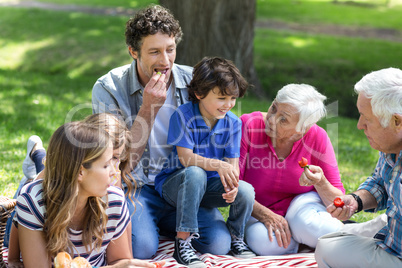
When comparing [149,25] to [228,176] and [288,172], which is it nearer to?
[228,176]

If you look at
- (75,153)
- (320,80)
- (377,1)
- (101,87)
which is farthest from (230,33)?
(377,1)

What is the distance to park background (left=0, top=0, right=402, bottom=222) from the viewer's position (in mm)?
6129

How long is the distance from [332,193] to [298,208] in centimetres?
25

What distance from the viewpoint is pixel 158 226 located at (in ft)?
12.1

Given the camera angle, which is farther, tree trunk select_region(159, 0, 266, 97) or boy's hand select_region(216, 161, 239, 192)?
tree trunk select_region(159, 0, 266, 97)

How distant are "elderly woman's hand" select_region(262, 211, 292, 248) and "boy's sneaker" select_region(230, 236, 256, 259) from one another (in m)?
0.17

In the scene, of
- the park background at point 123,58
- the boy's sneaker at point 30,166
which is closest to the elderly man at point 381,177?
the park background at point 123,58

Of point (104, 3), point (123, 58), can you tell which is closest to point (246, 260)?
point (123, 58)

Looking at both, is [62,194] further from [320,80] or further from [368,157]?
[320,80]

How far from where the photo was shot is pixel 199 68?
3455mm

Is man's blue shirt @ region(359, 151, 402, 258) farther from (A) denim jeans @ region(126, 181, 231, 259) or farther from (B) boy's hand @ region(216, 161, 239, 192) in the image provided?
(A) denim jeans @ region(126, 181, 231, 259)

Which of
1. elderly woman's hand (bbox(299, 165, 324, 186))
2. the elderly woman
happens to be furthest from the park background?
elderly woman's hand (bbox(299, 165, 324, 186))

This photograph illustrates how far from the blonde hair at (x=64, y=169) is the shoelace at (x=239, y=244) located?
1281mm

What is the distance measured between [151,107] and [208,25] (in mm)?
5110
